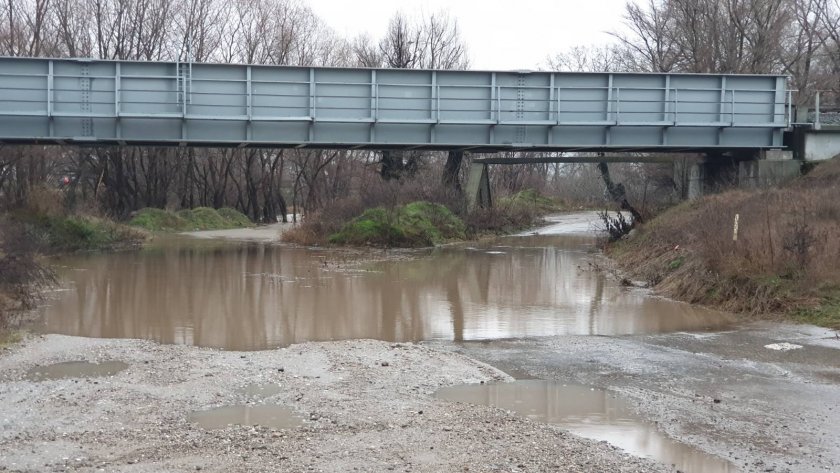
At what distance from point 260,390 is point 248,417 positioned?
1.22 meters

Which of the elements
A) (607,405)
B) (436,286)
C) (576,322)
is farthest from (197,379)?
(436,286)

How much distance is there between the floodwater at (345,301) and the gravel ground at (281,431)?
2674 millimetres

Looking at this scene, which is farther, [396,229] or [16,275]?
[396,229]

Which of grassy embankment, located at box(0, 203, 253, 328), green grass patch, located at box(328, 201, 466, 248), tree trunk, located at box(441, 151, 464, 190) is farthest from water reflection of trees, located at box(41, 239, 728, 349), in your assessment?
tree trunk, located at box(441, 151, 464, 190)

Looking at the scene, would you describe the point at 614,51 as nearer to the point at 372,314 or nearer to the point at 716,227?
the point at 716,227

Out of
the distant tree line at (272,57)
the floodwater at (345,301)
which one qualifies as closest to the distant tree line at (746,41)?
the distant tree line at (272,57)

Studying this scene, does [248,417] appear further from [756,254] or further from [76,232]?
[76,232]

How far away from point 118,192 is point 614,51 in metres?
33.5

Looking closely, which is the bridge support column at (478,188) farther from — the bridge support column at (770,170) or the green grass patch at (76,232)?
the green grass patch at (76,232)

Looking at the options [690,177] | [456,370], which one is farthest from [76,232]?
[456,370]

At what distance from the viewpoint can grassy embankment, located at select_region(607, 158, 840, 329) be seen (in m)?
16.7

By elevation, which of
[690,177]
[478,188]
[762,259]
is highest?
[690,177]

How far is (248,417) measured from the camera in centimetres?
927

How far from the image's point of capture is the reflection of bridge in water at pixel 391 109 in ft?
100
